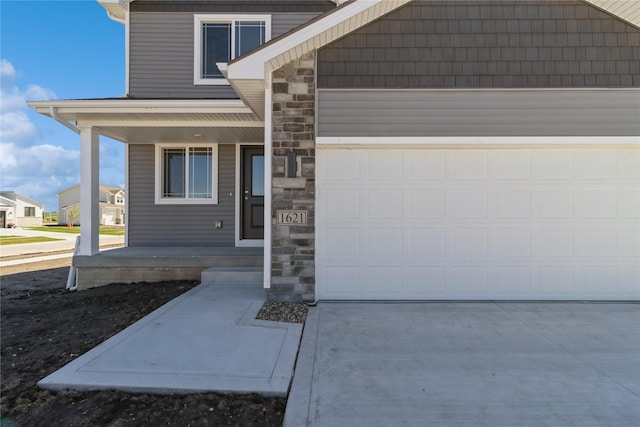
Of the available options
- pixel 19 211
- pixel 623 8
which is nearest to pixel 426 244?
pixel 623 8

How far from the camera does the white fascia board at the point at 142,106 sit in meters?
5.84

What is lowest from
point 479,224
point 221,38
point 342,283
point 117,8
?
point 342,283

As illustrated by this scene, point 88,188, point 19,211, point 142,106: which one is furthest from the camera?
point 19,211

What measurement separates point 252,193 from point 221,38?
350cm

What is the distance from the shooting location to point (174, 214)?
25.1ft

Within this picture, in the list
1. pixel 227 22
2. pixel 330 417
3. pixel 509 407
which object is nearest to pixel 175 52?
pixel 227 22

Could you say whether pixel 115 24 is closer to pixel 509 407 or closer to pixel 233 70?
pixel 233 70

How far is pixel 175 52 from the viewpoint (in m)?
7.62

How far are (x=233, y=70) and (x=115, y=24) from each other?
6400 millimetres

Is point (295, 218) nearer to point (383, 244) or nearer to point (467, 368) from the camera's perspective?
point (383, 244)

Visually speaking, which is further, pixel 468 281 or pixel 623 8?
pixel 468 281

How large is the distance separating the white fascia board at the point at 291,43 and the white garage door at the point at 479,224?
1442 millimetres

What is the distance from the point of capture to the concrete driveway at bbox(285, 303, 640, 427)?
239 cm

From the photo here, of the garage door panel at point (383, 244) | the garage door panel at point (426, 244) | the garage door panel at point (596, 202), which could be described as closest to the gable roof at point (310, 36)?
the garage door panel at point (596, 202)
